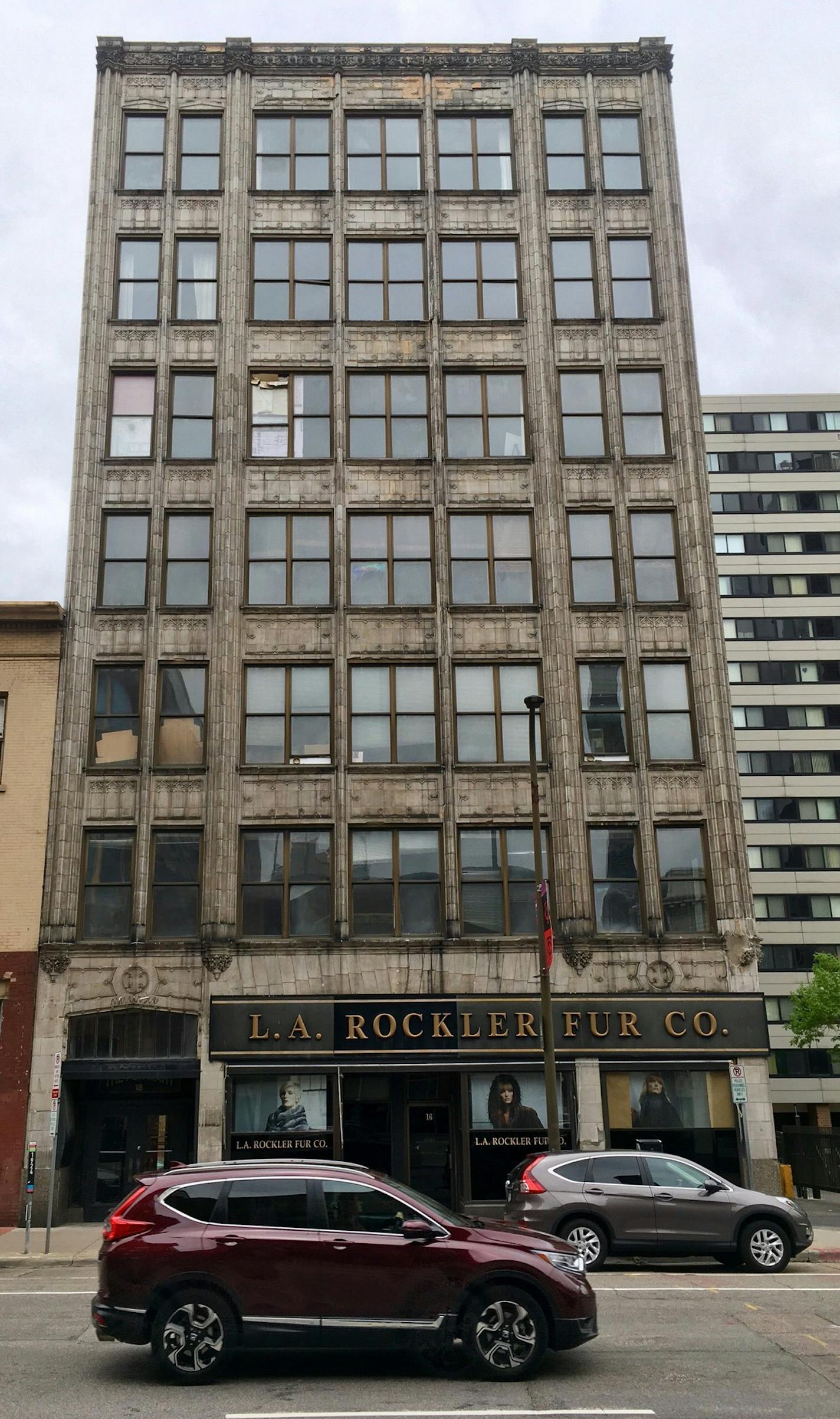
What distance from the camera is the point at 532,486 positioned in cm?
3216

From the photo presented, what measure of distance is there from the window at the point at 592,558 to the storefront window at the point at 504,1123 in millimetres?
11841

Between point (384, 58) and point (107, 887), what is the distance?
2478 cm

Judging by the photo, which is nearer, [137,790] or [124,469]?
[137,790]

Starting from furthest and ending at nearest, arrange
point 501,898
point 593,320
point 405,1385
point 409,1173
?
point 593,320, point 501,898, point 409,1173, point 405,1385

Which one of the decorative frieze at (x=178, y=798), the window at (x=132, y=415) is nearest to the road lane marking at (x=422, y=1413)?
the decorative frieze at (x=178, y=798)

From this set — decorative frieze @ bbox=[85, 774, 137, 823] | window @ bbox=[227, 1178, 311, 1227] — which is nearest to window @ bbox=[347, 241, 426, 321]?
decorative frieze @ bbox=[85, 774, 137, 823]

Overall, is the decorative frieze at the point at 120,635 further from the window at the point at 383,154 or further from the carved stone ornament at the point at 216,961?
the window at the point at 383,154

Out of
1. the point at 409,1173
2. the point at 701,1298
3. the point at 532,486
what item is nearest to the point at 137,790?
the point at 409,1173

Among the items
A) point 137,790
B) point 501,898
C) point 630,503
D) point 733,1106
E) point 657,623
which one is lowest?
point 733,1106

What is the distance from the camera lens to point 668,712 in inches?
1207

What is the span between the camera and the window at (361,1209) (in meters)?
11.5

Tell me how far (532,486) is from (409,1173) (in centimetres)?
1726

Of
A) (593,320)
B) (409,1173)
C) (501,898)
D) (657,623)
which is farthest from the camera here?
(593,320)

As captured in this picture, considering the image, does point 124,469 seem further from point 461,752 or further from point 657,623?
point 657,623
